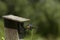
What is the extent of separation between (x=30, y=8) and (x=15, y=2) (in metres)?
0.77

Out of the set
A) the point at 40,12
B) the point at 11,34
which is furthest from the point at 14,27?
the point at 40,12

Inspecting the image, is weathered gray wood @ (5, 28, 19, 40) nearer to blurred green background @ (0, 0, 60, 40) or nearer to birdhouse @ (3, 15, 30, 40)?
birdhouse @ (3, 15, 30, 40)

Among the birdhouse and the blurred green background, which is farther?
the blurred green background

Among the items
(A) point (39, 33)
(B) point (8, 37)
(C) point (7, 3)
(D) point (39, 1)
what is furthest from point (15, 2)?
(B) point (8, 37)

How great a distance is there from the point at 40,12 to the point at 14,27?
16.6ft

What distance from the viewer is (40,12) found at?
7.61m

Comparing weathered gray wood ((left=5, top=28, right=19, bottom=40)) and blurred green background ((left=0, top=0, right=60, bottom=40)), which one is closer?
weathered gray wood ((left=5, top=28, right=19, bottom=40))

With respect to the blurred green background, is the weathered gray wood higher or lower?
higher

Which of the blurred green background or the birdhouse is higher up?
the birdhouse

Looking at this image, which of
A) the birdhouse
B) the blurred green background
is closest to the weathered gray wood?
the birdhouse

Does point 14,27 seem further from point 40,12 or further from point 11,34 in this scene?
point 40,12

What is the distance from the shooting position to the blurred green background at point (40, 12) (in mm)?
7016

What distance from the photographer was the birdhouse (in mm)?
2570

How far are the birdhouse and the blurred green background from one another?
385cm
